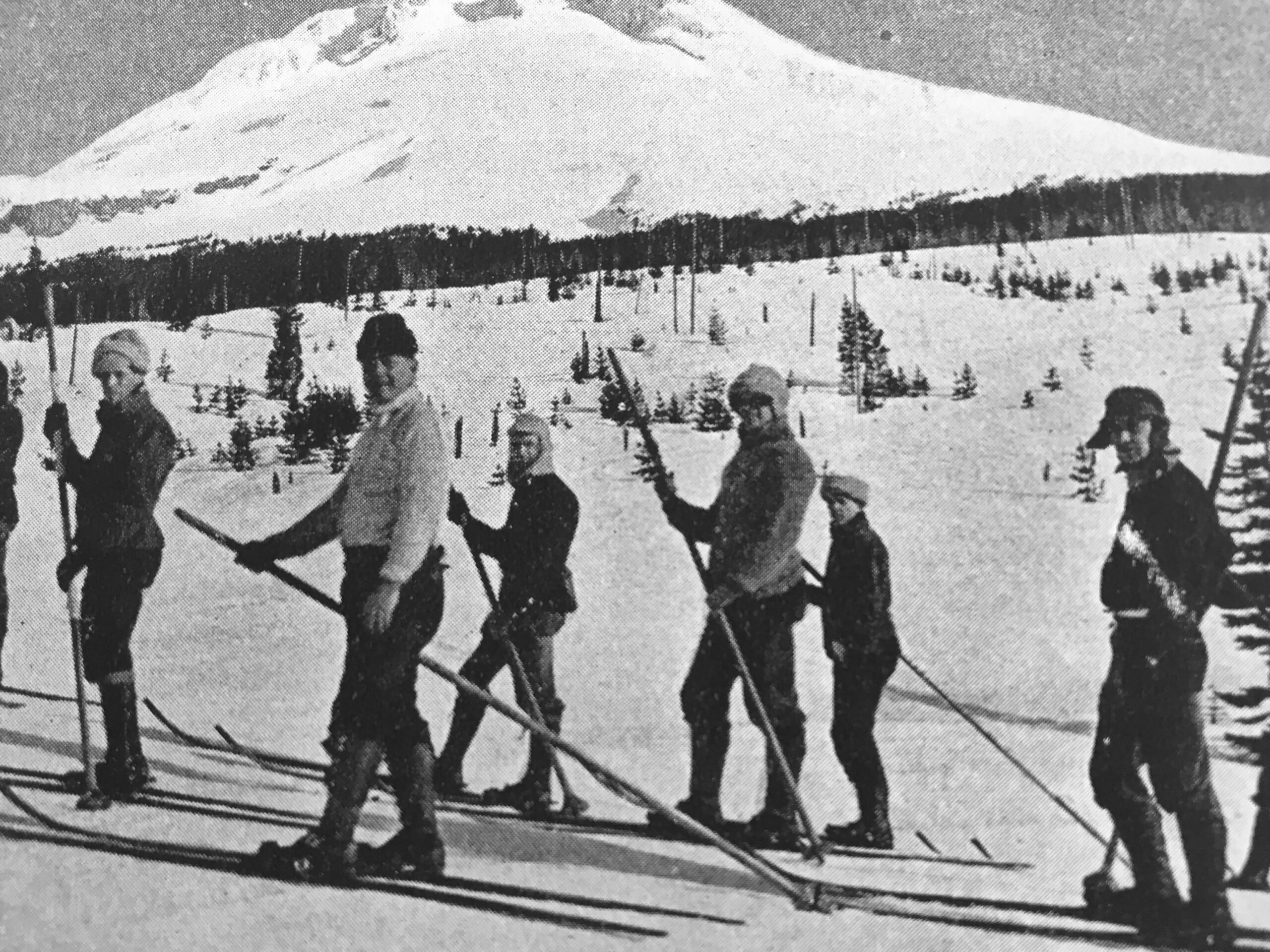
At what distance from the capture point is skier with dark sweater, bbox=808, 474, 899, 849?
139 inches

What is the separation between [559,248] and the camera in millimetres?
Answer: 4266

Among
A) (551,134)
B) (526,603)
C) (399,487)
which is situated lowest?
(526,603)

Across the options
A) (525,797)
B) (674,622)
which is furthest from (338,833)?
(674,622)

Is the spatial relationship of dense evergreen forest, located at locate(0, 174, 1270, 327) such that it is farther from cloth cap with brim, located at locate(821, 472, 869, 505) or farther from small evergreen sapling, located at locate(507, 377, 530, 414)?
cloth cap with brim, located at locate(821, 472, 869, 505)

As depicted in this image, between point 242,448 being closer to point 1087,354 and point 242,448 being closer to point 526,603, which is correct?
point 526,603

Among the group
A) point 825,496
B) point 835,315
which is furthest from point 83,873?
point 835,315

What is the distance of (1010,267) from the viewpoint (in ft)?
13.3

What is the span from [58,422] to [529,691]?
1.93 meters

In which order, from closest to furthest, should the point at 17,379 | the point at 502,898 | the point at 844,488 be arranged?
the point at 502,898, the point at 844,488, the point at 17,379

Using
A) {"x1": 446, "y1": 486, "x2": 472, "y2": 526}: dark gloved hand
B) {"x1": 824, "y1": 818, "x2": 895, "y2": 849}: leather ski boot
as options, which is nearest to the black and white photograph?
{"x1": 824, "y1": 818, "x2": 895, "y2": 849}: leather ski boot

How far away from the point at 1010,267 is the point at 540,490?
5.98 feet

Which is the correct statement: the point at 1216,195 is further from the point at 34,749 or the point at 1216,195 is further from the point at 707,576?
the point at 34,749

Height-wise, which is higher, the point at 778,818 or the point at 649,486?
the point at 649,486

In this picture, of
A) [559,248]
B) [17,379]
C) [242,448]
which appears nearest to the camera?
[242,448]
